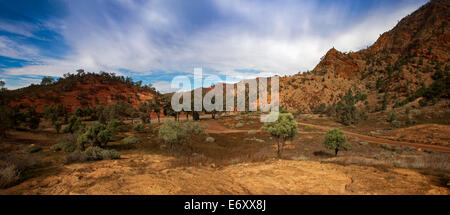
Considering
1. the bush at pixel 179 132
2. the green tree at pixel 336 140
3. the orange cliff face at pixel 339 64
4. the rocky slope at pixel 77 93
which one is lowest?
the green tree at pixel 336 140

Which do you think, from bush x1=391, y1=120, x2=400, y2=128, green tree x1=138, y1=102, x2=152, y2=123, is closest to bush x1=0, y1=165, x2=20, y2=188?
green tree x1=138, y1=102, x2=152, y2=123

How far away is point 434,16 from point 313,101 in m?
61.7

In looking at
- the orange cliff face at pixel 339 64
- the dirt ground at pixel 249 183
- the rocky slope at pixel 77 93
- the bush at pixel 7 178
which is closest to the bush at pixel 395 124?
the dirt ground at pixel 249 183

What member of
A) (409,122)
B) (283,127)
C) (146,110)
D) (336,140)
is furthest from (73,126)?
(409,122)

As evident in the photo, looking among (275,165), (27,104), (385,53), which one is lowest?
(275,165)

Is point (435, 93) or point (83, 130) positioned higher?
point (435, 93)

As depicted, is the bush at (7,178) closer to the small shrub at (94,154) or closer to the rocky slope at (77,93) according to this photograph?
the small shrub at (94,154)

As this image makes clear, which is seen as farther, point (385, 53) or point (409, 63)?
point (385, 53)

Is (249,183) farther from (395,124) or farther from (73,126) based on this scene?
(395,124)

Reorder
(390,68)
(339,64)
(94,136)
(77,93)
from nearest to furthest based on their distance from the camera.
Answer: (94,136) < (390,68) < (77,93) < (339,64)
